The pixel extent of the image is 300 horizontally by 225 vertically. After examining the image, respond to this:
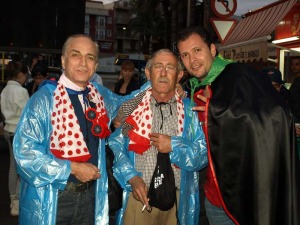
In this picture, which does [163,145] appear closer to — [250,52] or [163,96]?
[163,96]

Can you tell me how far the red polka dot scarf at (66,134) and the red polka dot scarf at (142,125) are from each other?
401 mm

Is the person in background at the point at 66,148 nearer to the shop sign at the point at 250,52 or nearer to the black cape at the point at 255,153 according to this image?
the black cape at the point at 255,153

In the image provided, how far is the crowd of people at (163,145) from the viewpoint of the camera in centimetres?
229

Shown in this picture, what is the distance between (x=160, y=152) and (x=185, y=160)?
19cm

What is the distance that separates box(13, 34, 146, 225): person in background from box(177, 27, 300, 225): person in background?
2.69 ft

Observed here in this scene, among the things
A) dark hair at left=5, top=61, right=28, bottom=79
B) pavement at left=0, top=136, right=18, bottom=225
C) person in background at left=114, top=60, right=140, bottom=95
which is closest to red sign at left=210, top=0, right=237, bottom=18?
person in background at left=114, top=60, right=140, bottom=95

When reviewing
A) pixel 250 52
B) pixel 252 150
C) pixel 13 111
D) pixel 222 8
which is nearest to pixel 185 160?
pixel 252 150

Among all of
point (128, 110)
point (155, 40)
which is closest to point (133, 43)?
point (155, 40)

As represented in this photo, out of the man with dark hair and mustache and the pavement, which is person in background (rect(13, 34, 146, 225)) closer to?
the man with dark hair and mustache

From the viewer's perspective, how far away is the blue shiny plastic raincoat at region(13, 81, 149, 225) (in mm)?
2480

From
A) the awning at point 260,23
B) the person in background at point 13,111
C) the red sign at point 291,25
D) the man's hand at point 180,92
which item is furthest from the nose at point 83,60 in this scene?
the red sign at point 291,25

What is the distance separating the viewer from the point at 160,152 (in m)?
2.84

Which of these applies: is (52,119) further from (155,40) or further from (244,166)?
(155,40)

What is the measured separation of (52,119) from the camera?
2619mm
